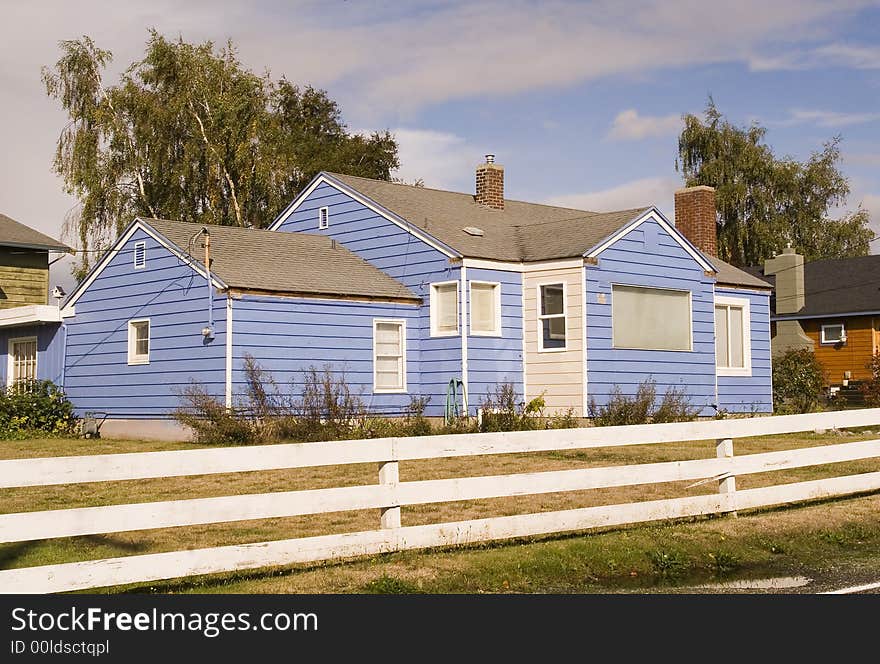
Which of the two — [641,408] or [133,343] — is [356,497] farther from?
[133,343]

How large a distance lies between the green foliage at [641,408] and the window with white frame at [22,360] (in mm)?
14541

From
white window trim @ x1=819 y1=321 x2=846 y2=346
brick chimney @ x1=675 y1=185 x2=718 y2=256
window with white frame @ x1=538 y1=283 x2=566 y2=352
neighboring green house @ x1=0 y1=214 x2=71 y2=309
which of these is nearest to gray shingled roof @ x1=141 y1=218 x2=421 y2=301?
window with white frame @ x1=538 y1=283 x2=566 y2=352

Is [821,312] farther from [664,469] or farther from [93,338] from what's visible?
[664,469]

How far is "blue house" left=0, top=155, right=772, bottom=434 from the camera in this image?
22984 mm

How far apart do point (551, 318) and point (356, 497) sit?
52.4 feet

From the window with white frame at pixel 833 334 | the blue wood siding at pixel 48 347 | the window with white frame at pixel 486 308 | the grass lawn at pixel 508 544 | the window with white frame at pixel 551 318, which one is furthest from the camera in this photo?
the window with white frame at pixel 833 334

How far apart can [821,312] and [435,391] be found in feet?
84.0

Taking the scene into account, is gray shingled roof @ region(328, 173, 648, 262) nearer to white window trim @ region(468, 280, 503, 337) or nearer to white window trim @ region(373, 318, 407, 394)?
white window trim @ region(468, 280, 503, 337)

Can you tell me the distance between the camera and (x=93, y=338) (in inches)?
1026

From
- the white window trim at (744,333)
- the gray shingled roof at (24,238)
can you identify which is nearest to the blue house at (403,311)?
the white window trim at (744,333)

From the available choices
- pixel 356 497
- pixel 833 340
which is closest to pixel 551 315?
pixel 356 497

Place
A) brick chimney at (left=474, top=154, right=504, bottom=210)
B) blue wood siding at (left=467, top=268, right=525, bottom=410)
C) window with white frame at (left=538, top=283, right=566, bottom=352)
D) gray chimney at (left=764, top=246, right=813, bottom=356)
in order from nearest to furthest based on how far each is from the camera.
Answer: blue wood siding at (left=467, top=268, right=525, bottom=410), window with white frame at (left=538, top=283, right=566, bottom=352), brick chimney at (left=474, top=154, right=504, bottom=210), gray chimney at (left=764, top=246, right=813, bottom=356)

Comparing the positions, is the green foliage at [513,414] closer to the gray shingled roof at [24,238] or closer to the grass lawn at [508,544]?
the grass lawn at [508,544]

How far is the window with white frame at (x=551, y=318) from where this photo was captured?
81.4 ft
